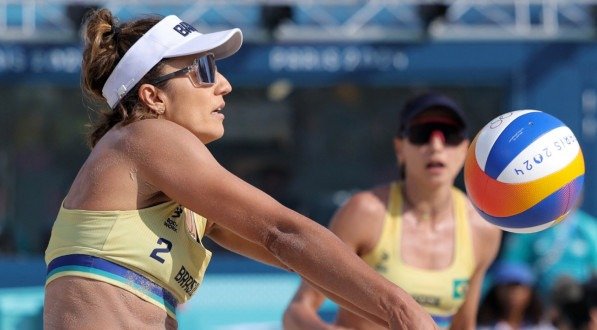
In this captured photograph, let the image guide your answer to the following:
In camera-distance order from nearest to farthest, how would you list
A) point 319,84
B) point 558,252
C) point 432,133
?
point 432,133 → point 558,252 → point 319,84

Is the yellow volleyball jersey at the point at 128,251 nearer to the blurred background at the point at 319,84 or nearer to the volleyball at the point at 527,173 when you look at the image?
the volleyball at the point at 527,173

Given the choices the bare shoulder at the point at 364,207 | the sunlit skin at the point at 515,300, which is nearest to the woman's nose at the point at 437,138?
the bare shoulder at the point at 364,207

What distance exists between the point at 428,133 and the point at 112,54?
1.80m

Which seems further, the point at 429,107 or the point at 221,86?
the point at 429,107

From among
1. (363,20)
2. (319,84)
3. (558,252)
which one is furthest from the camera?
(319,84)

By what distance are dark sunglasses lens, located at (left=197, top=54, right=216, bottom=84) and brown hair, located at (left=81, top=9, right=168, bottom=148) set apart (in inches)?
4.2

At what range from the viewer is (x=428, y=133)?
179 inches

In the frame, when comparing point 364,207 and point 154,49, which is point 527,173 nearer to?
point 364,207

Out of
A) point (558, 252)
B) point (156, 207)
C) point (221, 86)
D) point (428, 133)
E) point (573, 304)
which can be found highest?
point (221, 86)

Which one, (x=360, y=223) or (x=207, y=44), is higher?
(x=207, y=44)

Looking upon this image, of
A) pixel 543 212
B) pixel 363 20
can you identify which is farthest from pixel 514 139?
pixel 363 20

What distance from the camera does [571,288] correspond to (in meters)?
7.34

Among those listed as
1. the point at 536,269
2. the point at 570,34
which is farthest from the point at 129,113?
the point at 570,34

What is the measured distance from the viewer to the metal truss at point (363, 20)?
9023mm
